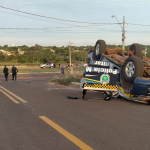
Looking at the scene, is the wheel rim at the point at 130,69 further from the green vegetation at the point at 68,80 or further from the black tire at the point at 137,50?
the green vegetation at the point at 68,80

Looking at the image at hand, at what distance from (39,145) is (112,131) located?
168cm

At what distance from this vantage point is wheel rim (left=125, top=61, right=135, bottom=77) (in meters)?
7.89

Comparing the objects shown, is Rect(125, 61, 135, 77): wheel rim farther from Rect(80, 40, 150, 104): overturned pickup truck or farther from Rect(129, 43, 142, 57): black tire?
Rect(129, 43, 142, 57): black tire

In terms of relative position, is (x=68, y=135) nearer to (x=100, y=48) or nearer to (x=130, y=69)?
(x=130, y=69)

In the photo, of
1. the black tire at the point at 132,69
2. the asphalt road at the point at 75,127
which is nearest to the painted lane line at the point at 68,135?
the asphalt road at the point at 75,127

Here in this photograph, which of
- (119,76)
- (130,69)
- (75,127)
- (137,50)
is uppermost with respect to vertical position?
(137,50)

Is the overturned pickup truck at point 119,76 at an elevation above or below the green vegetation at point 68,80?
above

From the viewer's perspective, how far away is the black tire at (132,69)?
7.65 m

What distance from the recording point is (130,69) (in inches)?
315

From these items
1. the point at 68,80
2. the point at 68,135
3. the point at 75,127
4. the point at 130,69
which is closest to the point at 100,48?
the point at 130,69

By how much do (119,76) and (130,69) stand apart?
0.72 meters

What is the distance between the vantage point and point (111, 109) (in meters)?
7.24

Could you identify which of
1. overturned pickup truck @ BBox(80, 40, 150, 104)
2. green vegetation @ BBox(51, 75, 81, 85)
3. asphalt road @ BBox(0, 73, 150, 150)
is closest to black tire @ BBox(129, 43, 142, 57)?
overturned pickup truck @ BBox(80, 40, 150, 104)

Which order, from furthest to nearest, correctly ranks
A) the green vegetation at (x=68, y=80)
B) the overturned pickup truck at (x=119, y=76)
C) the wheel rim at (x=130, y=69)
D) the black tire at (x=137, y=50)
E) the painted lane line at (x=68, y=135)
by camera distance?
the green vegetation at (x=68, y=80), the black tire at (x=137, y=50), the wheel rim at (x=130, y=69), the overturned pickup truck at (x=119, y=76), the painted lane line at (x=68, y=135)
